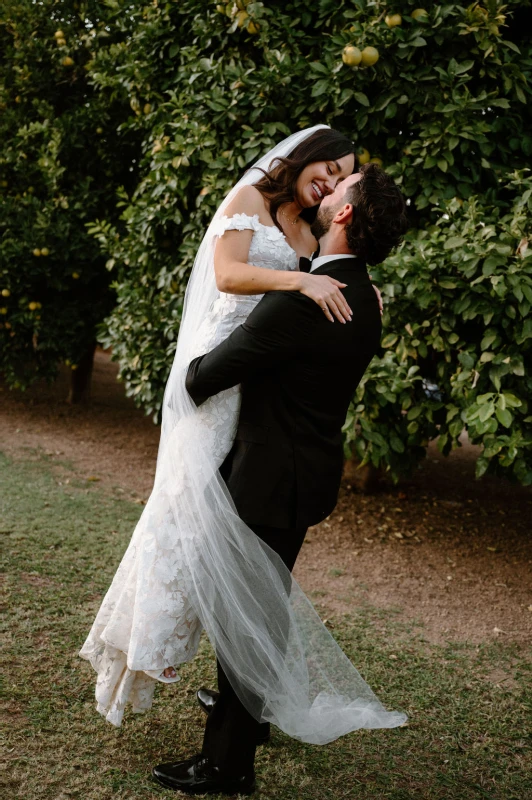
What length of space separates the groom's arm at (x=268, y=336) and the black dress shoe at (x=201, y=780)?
1353mm

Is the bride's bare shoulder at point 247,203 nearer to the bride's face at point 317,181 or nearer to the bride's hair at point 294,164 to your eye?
the bride's hair at point 294,164

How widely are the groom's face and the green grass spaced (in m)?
1.95

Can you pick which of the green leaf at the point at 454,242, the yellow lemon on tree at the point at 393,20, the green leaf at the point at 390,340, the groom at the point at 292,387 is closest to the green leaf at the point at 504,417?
the green leaf at the point at 390,340

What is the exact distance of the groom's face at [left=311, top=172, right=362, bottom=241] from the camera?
2.21 m

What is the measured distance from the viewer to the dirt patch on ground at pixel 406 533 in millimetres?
4297

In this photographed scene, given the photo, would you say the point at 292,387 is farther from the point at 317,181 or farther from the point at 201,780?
the point at 201,780

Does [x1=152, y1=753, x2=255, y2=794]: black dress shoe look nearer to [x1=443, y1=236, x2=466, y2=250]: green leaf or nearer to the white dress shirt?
the white dress shirt

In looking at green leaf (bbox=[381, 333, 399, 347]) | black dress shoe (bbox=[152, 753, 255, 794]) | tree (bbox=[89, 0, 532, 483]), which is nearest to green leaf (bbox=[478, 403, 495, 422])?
tree (bbox=[89, 0, 532, 483])

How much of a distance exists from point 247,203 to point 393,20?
2.63 metres

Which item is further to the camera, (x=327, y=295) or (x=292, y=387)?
(x=292, y=387)

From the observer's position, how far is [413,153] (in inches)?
179

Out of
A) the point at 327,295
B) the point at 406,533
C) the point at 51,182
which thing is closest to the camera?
the point at 327,295

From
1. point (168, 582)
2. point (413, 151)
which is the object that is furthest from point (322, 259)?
point (413, 151)

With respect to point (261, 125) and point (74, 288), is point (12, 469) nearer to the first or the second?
point (74, 288)
